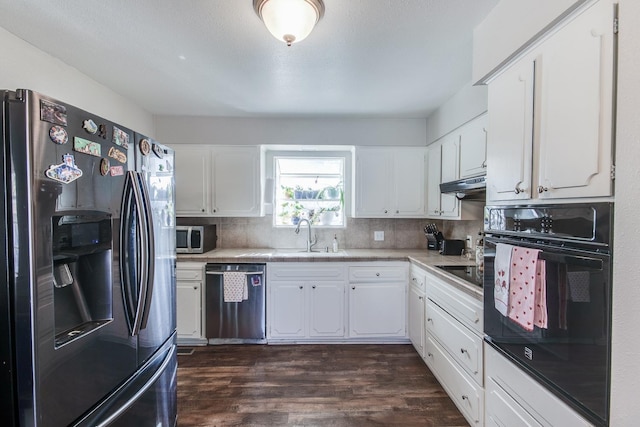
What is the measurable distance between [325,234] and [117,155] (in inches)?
97.4

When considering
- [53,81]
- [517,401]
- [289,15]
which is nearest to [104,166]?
[289,15]

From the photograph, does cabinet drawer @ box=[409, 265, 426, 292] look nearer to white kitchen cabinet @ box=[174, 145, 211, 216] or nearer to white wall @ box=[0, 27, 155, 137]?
white kitchen cabinet @ box=[174, 145, 211, 216]

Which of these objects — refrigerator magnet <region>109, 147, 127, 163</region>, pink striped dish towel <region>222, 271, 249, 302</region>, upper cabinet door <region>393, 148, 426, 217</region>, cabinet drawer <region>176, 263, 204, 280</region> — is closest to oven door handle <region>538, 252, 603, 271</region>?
refrigerator magnet <region>109, 147, 127, 163</region>

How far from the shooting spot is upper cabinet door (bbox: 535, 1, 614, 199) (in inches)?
35.1

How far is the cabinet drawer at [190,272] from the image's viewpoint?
2.77 meters

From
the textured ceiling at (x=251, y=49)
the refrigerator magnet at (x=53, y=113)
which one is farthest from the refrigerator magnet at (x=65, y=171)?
the textured ceiling at (x=251, y=49)

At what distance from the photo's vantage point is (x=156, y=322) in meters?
1.48

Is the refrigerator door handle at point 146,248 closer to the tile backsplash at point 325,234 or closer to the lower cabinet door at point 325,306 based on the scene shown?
the lower cabinet door at point 325,306

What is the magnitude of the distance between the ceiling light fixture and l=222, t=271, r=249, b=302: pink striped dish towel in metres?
2.10

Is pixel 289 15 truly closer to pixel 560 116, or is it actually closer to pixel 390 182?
pixel 560 116

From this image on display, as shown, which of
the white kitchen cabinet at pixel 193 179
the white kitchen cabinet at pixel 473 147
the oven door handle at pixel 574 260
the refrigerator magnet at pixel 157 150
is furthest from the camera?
the white kitchen cabinet at pixel 193 179

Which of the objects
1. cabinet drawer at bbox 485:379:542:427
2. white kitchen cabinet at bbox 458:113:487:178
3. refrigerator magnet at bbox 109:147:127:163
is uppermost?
white kitchen cabinet at bbox 458:113:487:178

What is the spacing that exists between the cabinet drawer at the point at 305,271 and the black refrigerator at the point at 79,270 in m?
1.33

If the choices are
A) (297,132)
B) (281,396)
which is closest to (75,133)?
(281,396)
